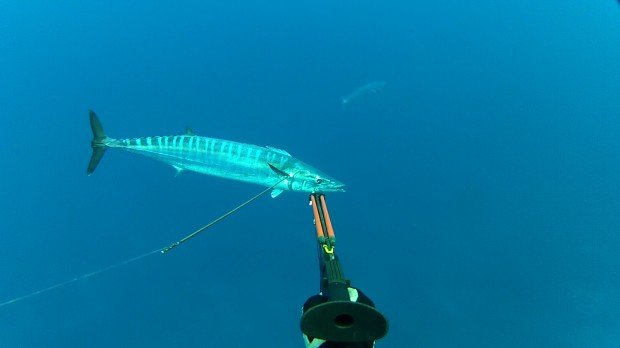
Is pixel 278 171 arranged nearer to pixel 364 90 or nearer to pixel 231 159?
pixel 231 159

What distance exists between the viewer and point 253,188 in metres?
13.5

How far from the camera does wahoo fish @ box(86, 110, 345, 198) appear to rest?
838cm

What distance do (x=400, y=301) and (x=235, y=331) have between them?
4.10 meters

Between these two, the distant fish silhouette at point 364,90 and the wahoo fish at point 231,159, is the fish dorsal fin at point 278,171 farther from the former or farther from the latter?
the distant fish silhouette at point 364,90

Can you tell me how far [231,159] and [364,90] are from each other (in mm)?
10502

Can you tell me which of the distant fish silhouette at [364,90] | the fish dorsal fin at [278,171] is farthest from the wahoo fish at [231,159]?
the distant fish silhouette at [364,90]

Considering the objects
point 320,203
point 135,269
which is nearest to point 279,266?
point 135,269

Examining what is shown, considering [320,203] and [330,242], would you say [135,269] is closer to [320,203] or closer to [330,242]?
[320,203]

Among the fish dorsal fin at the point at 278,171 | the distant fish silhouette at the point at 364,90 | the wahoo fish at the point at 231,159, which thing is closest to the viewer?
the fish dorsal fin at the point at 278,171

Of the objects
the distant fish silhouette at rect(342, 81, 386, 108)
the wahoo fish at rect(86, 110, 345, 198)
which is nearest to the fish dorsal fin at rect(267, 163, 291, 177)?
the wahoo fish at rect(86, 110, 345, 198)

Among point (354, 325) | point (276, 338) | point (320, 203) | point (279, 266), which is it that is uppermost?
point (279, 266)

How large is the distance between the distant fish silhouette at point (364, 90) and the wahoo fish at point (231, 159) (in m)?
9.83

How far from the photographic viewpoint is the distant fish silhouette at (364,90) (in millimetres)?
17688

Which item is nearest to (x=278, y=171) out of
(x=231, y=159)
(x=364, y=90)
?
(x=231, y=159)
